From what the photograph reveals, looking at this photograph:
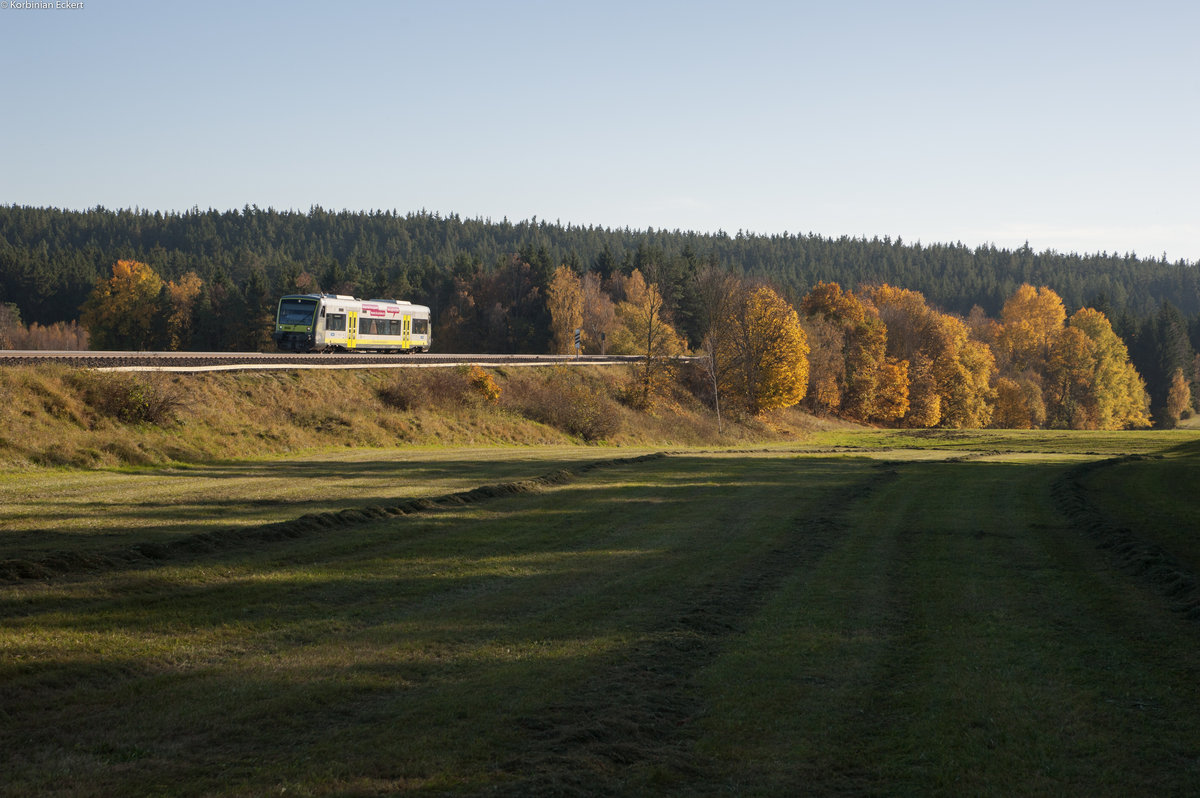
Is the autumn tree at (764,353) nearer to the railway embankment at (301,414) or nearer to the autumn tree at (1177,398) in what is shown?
the railway embankment at (301,414)

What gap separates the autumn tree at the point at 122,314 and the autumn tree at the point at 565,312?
43.5 m

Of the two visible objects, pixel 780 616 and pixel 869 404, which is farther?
pixel 869 404

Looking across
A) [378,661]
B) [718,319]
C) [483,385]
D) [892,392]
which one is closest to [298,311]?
[483,385]

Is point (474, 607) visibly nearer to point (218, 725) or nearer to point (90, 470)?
point (218, 725)

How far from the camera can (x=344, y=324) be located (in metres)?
53.1

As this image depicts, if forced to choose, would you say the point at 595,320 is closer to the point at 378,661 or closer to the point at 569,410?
the point at 569,410

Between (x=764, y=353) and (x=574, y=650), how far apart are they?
64.0 metres

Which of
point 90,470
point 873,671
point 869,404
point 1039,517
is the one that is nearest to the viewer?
point 873,671

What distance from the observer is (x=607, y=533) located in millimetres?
17938

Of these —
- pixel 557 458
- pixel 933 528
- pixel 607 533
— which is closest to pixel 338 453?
pixel 557 458

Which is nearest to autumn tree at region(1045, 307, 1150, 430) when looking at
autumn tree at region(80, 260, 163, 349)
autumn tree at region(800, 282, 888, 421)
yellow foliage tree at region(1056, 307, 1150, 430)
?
yellow foliage tree at region(1056, 307, 1150, 430)

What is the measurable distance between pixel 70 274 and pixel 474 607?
13025cm

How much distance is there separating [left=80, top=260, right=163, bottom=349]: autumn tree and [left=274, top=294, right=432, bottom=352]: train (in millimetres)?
50998

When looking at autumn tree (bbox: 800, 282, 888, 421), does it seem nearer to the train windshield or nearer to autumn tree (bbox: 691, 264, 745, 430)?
autumn tree (bbox: 691, 264, 745, 430)
